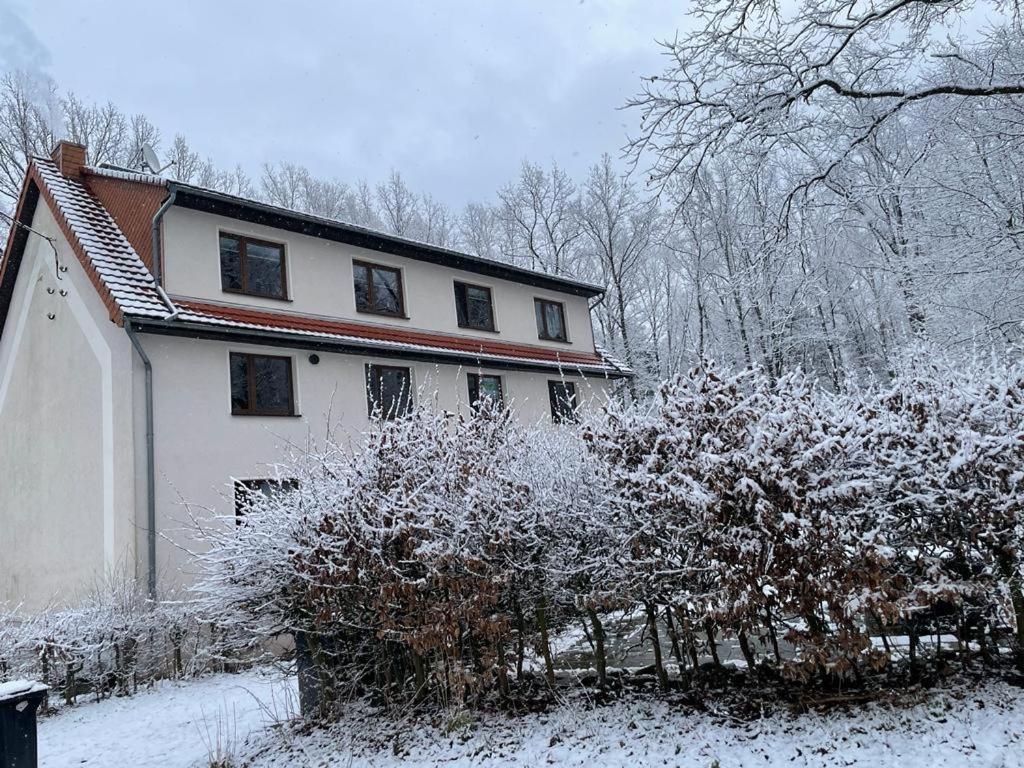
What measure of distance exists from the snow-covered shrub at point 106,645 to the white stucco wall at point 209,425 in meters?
1.43

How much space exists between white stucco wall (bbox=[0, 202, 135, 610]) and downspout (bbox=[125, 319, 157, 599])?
9.5 inches

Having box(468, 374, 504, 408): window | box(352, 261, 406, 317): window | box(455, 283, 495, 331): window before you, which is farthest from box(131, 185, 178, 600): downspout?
box(455, 283, 495, 331): window

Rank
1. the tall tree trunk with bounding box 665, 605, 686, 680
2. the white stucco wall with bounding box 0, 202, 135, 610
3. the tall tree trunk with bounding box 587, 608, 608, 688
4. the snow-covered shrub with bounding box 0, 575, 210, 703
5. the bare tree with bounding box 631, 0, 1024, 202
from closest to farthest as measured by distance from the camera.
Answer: the tall tree trunk with bounding box 665, 605, 686, 680 < the tall tree trunk with bounding box 587, 608, 608, 688 < the bare tree with bounding box 631, 0, 1024, 202 < the snow-covered shrub with bounding box 0, 575, 210, 703 < the white stucco wall with bounding box 0, 202, 135, 610

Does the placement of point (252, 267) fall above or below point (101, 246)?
below

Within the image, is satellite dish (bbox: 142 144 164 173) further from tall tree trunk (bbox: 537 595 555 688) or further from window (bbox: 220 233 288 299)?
tall tree trunk (bbox: 537 595 555 688)

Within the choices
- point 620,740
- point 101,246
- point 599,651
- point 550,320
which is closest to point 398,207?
point 550,320

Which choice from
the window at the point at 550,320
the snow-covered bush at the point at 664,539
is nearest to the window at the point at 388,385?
the window at the point at 550,320

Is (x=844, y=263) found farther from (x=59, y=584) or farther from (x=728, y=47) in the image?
(x=59, y=584)

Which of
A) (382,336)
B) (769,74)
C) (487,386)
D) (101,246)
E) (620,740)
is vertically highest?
(101,246)

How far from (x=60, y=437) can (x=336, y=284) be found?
603cm

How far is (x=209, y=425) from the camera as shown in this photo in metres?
12.1

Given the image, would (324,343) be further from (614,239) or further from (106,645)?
(614,239)


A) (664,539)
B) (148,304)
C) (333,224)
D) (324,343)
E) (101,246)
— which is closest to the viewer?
(664,539)

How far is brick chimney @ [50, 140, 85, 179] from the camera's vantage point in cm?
1528
